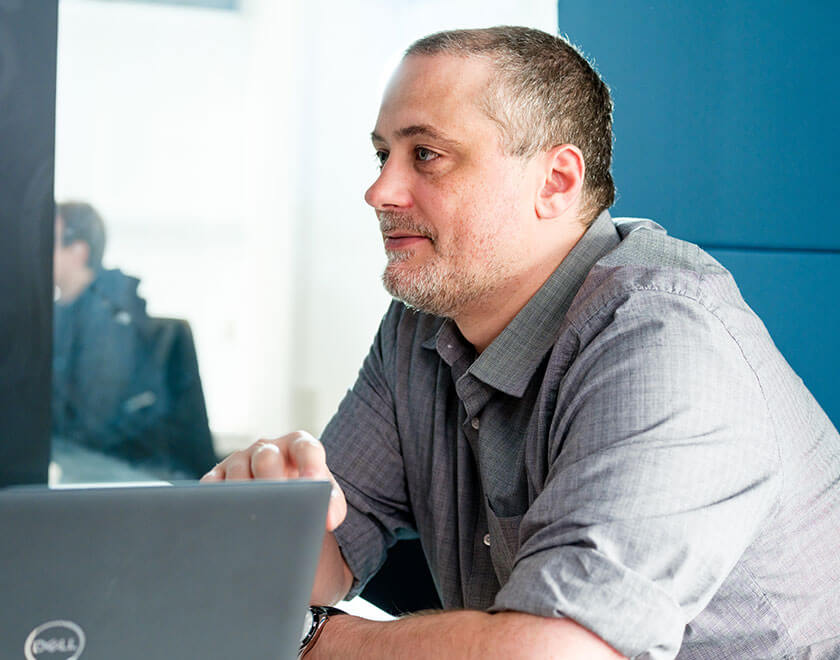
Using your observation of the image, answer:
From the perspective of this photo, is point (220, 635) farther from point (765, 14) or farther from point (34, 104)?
point (765, 14)

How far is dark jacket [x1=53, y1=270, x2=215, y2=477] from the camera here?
19.1 ft

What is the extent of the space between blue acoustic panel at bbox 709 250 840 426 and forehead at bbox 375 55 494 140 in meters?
0.69

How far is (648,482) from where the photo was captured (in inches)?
34.9

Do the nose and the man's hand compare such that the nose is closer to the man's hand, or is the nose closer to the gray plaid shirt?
the gray plaid shirt

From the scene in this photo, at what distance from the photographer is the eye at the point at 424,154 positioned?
1344 mm

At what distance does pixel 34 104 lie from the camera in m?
1.18

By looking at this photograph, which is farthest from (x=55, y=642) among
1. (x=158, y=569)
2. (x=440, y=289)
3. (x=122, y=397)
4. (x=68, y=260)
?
(x=68, y=260)

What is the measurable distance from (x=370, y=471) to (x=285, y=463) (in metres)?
0.44

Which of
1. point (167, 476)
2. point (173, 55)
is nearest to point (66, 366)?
point (167, 476)

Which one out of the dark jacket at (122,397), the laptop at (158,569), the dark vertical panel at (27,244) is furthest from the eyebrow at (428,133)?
the dark jacket at (122,397)

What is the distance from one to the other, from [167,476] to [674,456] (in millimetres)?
5196

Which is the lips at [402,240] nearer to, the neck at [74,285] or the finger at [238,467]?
the finger at [238,467]

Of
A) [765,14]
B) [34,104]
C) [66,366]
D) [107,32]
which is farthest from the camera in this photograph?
[66,366]

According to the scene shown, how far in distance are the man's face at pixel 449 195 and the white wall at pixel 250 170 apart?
4.17m
